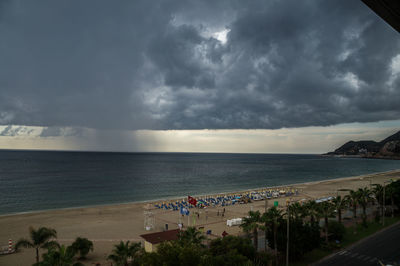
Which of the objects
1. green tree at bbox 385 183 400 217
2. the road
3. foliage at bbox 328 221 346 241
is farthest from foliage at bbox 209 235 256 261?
green tree at bbox 385 183 400 217

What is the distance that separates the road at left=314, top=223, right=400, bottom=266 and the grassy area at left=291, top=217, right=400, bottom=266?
2.68 ft

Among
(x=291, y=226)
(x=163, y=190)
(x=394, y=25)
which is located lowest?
(x=163, y=190)

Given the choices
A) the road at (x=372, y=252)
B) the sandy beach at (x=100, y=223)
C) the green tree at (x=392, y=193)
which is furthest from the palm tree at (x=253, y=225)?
the green tree at (x=392, y=193)

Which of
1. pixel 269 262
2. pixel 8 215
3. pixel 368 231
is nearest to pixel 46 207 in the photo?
pixel 8 215

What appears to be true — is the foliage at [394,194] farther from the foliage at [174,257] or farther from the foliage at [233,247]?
the foliage at [174,257]

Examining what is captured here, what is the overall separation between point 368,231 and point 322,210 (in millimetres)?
8036

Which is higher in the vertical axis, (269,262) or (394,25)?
(394,25)

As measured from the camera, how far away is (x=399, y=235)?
27.2 meters

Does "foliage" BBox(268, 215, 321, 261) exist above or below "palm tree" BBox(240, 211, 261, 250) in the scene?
below

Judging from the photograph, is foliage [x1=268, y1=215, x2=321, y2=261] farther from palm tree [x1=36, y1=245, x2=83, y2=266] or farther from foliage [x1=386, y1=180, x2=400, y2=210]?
foliage [x1=386, y1=180, x2=400, y2=210]

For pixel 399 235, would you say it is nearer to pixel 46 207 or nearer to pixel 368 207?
pixel 368 207

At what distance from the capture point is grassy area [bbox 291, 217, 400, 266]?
74.3 feet

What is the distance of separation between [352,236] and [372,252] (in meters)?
5.67

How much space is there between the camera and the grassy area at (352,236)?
74.3 feet
